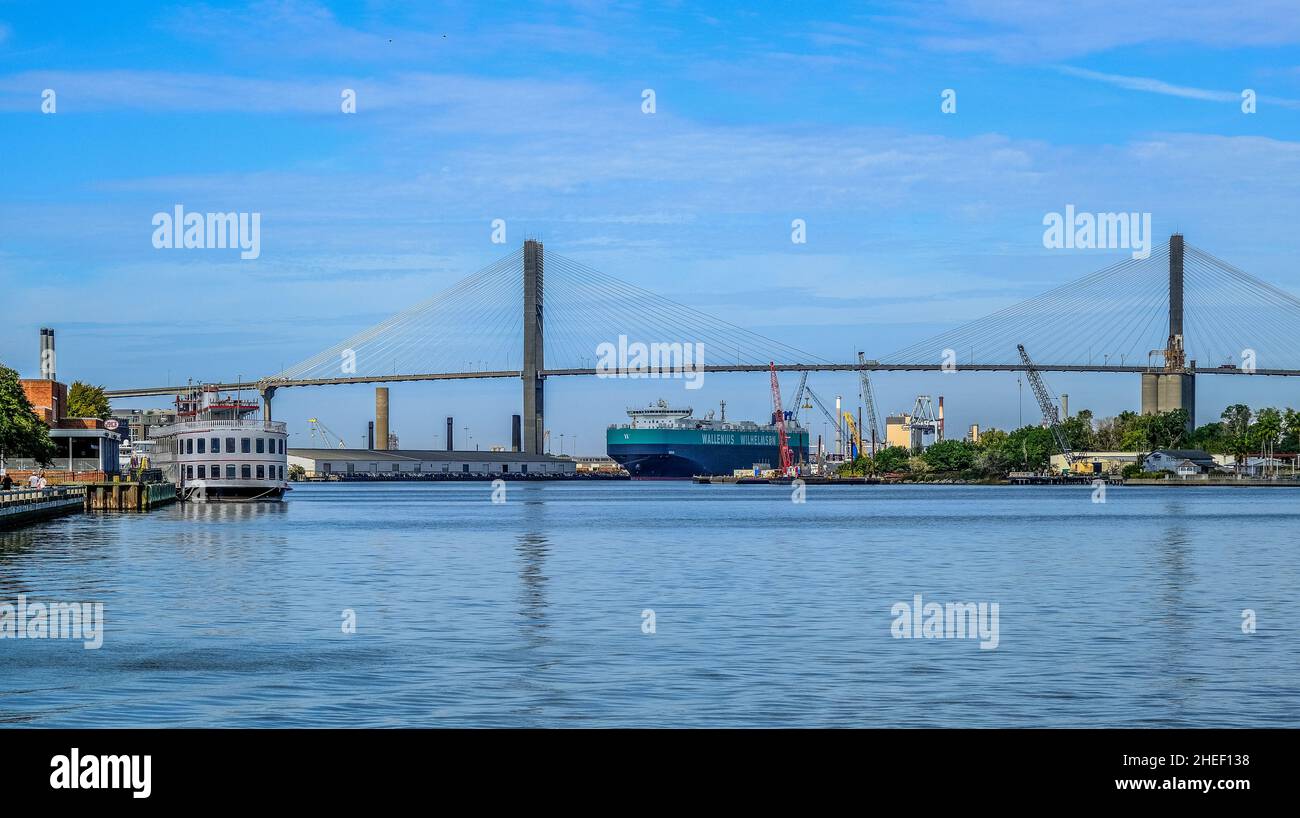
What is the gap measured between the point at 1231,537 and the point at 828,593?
110 feet

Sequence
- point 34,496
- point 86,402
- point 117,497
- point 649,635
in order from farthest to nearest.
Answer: point 86,402 < point 117,497 < point 34,496 < point 649,635

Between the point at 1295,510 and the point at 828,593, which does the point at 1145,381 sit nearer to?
the point at 1295,510

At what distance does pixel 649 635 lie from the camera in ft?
82.7

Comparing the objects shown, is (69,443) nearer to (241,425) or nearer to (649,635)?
(241,425)

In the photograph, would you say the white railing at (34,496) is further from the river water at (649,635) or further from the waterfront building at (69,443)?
the waterfront building at (69,443)

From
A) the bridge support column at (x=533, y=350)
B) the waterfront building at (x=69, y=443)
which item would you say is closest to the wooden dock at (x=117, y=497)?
the waterfront building at (x=69, y=443)

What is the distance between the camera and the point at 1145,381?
591 ft

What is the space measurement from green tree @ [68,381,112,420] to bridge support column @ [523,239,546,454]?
141 feet

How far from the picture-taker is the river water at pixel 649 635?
1770 centimetres

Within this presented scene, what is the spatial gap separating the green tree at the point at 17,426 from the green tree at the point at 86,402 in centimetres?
6455

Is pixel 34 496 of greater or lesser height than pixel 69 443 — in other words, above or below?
below

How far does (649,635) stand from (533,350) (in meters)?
144

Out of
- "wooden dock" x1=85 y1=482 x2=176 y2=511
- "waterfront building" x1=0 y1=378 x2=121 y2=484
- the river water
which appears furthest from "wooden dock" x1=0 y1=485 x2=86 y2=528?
"waterfront building" x1=0 y1=378 x2=121 y2=484

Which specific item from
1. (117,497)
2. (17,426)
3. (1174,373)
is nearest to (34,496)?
(17,426)
